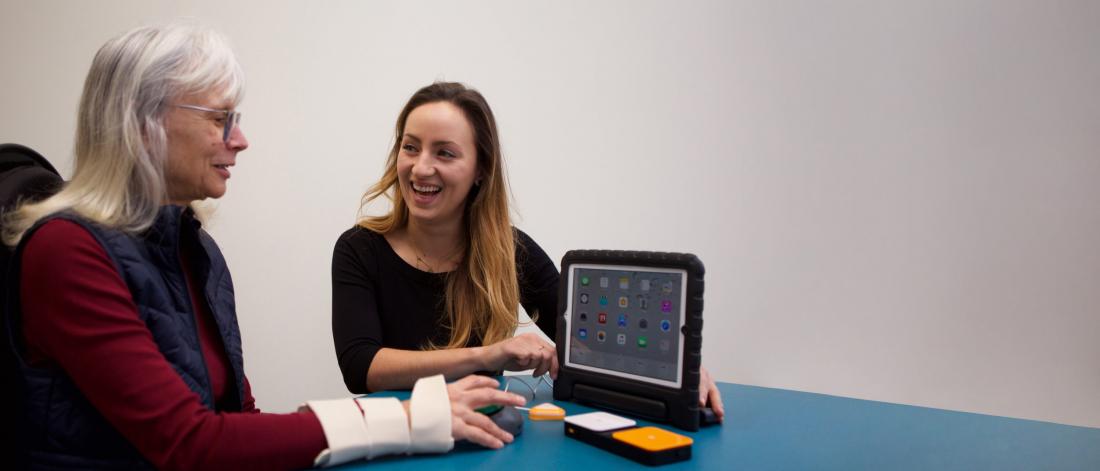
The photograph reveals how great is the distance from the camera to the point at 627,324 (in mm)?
1359

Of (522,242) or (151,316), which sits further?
(522,242)

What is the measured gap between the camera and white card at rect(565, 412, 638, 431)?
45.8 inches

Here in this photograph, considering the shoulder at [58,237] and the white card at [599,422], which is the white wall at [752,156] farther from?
the shoulder at [58,237]

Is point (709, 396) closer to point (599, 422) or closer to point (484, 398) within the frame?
point (599, 422)

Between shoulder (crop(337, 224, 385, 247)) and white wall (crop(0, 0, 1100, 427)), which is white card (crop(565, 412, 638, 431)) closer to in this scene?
shoulder (crop(337, 224, 385, 247))

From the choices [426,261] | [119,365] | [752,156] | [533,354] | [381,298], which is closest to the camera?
[119,365]

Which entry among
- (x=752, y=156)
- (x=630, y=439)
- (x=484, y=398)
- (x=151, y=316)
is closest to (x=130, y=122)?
(x=151, y=316)

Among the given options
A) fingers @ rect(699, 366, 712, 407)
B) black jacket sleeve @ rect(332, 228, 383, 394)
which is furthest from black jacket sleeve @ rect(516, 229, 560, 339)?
fingers @ rect(699, 366, 712, 407)

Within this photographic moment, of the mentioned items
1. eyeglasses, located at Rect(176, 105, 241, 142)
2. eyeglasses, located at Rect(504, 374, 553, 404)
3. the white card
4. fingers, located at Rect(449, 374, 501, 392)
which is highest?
eyeglasses, located at Rect(176, 105, 241, 142)

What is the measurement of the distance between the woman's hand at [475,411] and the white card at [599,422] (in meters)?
0.10

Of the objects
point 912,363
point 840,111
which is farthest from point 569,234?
point 912,363

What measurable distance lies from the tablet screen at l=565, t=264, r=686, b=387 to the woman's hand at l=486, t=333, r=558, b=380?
7cm

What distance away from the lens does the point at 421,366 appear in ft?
5.07

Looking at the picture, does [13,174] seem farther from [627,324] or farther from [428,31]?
[428,31]
